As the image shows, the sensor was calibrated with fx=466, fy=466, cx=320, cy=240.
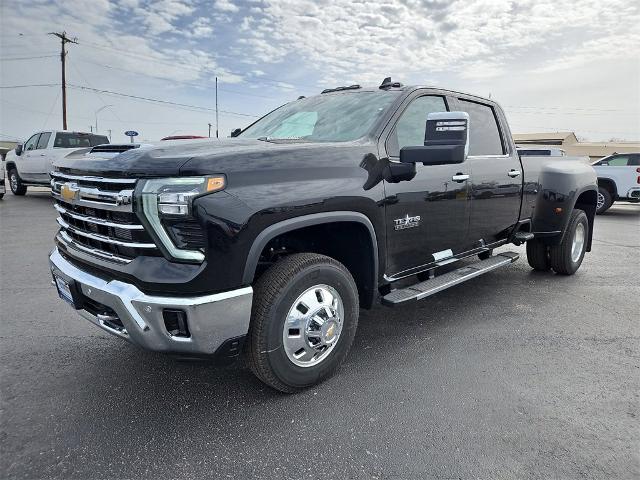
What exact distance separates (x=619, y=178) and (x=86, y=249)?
1394cm

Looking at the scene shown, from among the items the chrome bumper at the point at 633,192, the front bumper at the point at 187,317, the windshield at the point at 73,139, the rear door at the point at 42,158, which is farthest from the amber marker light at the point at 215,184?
the chrome bumper at the point at 633,192

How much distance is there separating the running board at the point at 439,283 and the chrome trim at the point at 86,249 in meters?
1.71

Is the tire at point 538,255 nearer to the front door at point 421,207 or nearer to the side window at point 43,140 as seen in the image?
the front door at point 421,207

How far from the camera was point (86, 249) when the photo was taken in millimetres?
2781

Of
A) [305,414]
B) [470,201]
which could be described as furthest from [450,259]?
[305,414]

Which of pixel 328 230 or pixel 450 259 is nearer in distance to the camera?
pixel 328 230

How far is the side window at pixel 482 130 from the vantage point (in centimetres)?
438

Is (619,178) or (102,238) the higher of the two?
(619,178)

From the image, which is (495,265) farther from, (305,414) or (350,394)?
(305,414)

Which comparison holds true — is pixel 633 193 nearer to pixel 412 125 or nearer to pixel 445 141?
pixel 412 125

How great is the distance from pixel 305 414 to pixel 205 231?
1.19 meters

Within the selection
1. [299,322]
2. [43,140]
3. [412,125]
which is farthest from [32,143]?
[299,322]

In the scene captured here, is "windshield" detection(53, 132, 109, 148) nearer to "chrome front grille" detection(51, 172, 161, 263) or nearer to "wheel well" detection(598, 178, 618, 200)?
"chrome front grille" detection(51, 172, 161, 263)

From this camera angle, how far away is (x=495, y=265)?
4.45 meters
